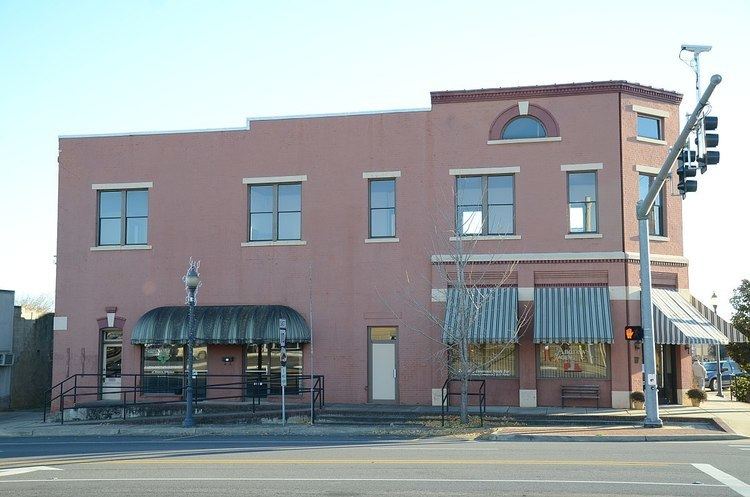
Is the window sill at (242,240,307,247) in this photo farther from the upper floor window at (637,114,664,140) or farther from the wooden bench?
the upper floor window at (637,114,664,140)

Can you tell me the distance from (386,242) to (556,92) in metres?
6.98

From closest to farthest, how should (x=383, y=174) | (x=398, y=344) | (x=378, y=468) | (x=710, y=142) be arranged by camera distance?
(x=378, y=468)
(x=710, y=142)
(x=398, y=344)
(x=383, y=174)

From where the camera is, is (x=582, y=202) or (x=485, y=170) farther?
(x=485, y=170)

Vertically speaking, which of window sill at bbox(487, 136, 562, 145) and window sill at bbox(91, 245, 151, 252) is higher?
window sill at bbox(487, 136, 562, 145)

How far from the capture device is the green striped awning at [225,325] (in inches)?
1061

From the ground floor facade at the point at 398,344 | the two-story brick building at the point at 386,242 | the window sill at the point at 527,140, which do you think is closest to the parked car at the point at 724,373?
the ground floor facade at the point at 398,344

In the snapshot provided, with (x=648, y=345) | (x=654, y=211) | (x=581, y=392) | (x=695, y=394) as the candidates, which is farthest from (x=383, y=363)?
(x=654, y=211)

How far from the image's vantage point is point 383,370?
27.2 metres

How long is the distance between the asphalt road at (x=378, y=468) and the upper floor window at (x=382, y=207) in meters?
9.16

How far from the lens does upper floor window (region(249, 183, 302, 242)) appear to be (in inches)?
1118

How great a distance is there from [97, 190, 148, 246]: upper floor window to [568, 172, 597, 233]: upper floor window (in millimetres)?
14102

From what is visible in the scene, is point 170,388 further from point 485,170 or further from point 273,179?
point 485,170

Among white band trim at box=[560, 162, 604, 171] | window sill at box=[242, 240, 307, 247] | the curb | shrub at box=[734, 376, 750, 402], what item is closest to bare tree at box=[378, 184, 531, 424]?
white band trim at box=[560, 162, 604, 171]

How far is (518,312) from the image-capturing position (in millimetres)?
26156
